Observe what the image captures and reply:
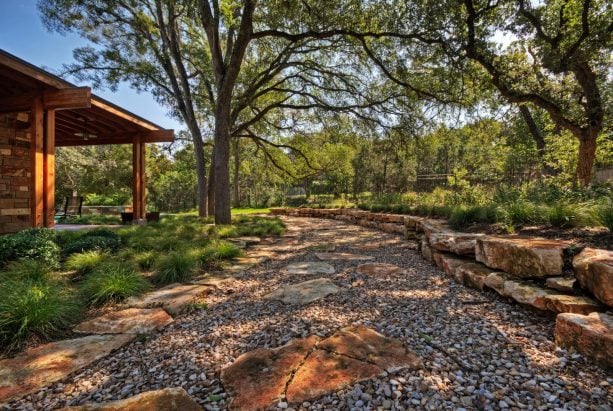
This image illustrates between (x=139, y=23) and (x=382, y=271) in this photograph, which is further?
(x=139, y=23)

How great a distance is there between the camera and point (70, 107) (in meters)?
5.08

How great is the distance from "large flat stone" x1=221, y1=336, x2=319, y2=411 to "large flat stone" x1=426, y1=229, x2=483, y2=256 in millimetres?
2346

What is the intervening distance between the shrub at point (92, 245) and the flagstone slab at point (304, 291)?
282 centimetres

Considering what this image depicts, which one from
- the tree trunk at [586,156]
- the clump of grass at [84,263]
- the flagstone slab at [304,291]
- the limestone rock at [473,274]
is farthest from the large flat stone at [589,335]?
the tree trunk at [586,156]

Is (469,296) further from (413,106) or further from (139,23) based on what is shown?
(139,23)

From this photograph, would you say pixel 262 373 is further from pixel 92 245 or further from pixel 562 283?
pixel 92 245

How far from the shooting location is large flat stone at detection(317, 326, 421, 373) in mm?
1675

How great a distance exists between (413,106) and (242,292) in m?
7.30

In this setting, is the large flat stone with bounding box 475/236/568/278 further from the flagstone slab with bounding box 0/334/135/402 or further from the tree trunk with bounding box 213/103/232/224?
the tree trunk with bounding box 213/103/232/224

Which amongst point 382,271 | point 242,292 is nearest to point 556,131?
point 382,271

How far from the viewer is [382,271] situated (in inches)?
147

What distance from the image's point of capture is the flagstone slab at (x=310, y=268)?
3.85 metres

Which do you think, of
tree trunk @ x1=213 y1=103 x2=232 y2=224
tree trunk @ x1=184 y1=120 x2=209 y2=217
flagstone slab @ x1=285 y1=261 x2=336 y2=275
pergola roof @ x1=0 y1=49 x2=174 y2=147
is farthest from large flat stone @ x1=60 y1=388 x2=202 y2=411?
tree trunk @ x1=184 y1=120 x2=209 y2=217

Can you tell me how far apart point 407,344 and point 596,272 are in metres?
1.33
